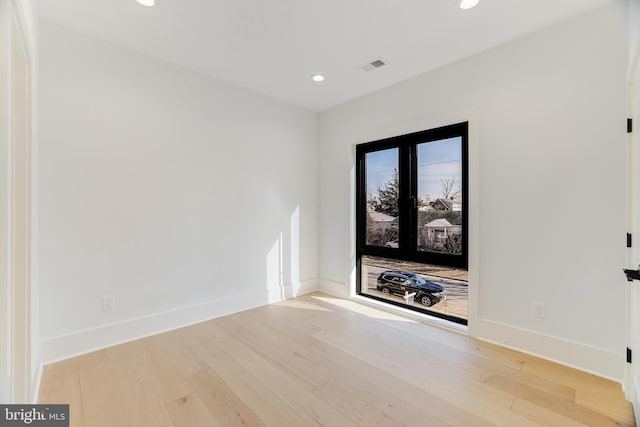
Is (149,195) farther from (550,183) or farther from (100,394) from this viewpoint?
(550,183)

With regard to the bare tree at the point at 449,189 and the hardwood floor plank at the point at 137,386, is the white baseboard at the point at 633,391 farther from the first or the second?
the hardwood floor plank at the point at 137,386

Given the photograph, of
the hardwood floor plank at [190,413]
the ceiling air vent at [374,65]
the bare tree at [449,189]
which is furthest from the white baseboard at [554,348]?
the ceiling air vent at [374,65]

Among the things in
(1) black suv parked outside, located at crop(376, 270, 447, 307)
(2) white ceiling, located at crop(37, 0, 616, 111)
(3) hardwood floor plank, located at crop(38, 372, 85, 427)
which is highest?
(2) white ceiling, located at crop(37, 0, 616, 111)

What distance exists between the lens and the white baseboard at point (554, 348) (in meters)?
1.97

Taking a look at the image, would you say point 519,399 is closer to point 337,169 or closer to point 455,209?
point 455,209

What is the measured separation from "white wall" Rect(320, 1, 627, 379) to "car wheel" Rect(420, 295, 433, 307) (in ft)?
1.86

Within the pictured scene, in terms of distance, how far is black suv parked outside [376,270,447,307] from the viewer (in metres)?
3.10

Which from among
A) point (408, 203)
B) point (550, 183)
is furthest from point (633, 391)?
point (408, 203)

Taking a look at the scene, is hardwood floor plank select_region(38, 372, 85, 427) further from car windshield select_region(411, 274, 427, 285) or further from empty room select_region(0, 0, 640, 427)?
car windshield select_region(411, 274, 427, 285)

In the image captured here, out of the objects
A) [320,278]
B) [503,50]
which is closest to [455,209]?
[503,50]

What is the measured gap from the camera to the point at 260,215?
11.5 ft

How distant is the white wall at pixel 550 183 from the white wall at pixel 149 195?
221 cm

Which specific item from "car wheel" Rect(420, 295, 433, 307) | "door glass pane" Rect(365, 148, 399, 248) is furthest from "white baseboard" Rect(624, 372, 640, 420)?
"door glass pane" Rect(365, 148, 399, 248)

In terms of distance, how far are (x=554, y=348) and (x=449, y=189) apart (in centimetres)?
155
